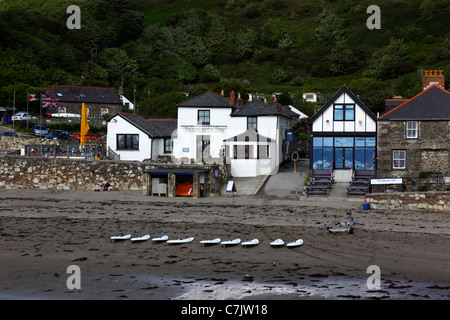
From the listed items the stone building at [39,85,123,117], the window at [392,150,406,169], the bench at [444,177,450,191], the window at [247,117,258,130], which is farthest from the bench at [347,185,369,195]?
the stone building at [39,85,123,117]

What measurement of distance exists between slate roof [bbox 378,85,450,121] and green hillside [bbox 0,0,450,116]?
24.4 meters

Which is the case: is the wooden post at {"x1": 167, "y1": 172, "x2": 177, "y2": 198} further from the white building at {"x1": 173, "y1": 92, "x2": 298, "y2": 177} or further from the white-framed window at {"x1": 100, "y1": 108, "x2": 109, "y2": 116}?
the white-framed window at {"x1": 100, "y1": 108, "x2": 109, "y2": 116}

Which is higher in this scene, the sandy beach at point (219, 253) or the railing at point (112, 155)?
the railing at point (112, 155)

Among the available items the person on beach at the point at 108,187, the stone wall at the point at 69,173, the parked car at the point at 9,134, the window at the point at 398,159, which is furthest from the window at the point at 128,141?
the window at the point at 398,159

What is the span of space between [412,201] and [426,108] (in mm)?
7604

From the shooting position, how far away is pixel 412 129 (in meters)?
32.4

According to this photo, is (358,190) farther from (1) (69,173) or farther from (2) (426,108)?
(1) (69,173)

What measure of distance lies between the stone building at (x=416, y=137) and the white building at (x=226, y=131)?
8.29 meters

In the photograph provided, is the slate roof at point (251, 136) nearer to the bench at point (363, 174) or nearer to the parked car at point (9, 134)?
the bench at point (363, 174)

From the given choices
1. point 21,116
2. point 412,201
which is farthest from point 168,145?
point 412,201

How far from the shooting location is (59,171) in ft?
118

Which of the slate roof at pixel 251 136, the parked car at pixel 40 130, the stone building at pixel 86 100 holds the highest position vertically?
the stone building at pixel 86 100

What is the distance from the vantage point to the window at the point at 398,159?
32438 millimetres
